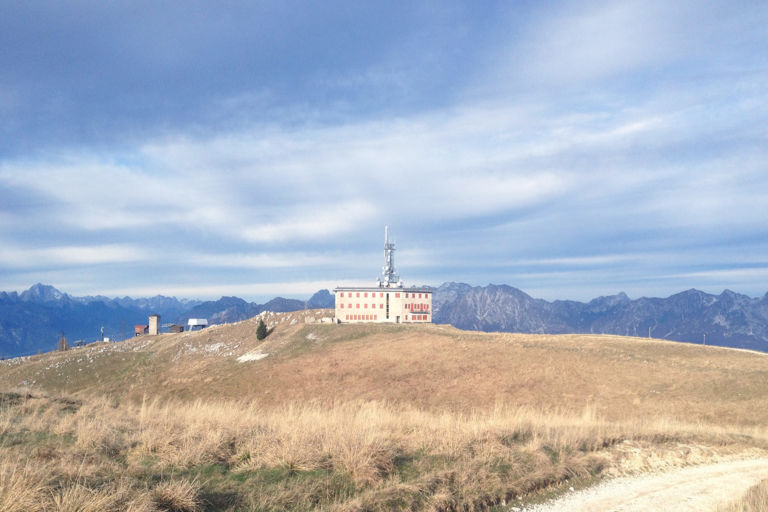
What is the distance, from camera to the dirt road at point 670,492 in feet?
32.2

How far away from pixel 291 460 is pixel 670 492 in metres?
8.88

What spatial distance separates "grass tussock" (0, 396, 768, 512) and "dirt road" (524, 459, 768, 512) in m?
0.74

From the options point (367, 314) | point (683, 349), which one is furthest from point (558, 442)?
point (367, 314)

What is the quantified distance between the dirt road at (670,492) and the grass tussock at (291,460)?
0.74 m

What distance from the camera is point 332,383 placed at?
4781 centimetres

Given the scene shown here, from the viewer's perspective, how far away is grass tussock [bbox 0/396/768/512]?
7.90 m

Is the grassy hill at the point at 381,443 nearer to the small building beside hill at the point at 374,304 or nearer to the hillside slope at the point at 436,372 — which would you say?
the hillside slope at the point at 436,372

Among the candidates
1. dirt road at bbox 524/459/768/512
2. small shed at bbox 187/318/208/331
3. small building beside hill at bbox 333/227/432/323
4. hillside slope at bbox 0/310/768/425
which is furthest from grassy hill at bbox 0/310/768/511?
small shed at bbox 187/318/208/331

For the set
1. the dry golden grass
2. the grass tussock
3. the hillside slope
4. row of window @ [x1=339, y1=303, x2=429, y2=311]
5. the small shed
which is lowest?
the hillside slope

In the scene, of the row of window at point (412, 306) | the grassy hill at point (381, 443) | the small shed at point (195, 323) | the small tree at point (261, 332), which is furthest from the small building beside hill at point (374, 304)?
the small shed at point (195, 323)

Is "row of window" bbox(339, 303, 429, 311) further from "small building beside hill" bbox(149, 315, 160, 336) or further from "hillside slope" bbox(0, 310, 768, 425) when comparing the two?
"small building beside hill" bbox(149, 315, 160, 336)

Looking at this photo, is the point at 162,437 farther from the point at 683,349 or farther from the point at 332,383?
the point at 683,349

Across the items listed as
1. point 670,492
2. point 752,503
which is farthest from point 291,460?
point 752,503

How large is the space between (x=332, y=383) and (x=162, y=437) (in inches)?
1469
